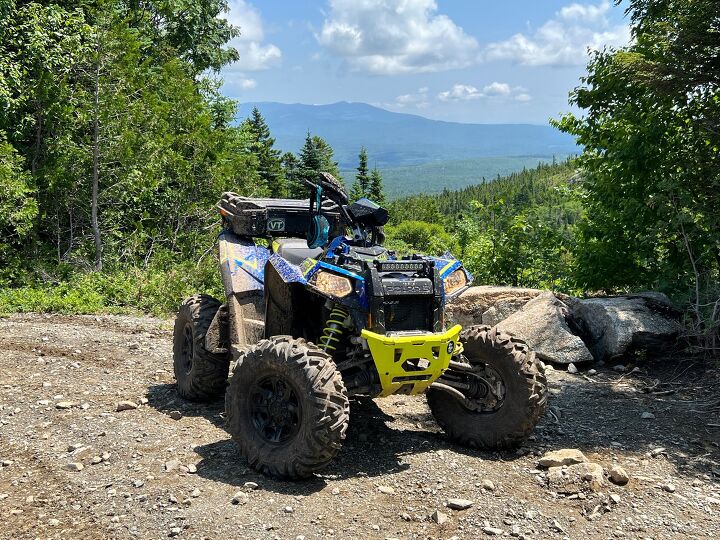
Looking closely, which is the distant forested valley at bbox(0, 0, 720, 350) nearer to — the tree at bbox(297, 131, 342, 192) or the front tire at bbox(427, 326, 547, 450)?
the front tire at bbox(427, 326, 547, 450)

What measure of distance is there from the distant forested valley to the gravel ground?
103 inches

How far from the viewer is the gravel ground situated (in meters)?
4.43

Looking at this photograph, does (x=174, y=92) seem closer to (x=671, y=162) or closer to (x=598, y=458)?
(x=671, y=162)

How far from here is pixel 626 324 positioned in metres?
8.62

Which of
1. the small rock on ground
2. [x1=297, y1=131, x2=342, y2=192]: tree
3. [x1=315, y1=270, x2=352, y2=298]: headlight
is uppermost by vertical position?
[x1=297, y1=131, x2=342, y2=192]: tree

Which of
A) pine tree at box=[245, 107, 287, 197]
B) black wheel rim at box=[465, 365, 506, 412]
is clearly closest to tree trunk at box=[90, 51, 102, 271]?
black wheel rim at box=[465, 365, 506, 412]

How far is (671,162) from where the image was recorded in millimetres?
9820

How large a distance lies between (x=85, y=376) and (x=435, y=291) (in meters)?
4.48

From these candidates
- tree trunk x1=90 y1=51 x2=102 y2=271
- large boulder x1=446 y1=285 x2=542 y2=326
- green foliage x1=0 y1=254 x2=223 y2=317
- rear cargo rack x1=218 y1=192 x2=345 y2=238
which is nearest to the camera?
rear cargo rack x1=218 y1=192 x2=345 y2=238

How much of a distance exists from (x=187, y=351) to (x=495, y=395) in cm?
338

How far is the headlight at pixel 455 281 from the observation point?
5.57 meters

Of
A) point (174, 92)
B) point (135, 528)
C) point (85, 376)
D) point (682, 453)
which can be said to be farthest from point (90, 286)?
point (682, 453)

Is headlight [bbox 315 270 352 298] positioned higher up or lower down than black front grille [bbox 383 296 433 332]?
higher up

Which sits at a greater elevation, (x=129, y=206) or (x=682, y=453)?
(x=129, y=206)
